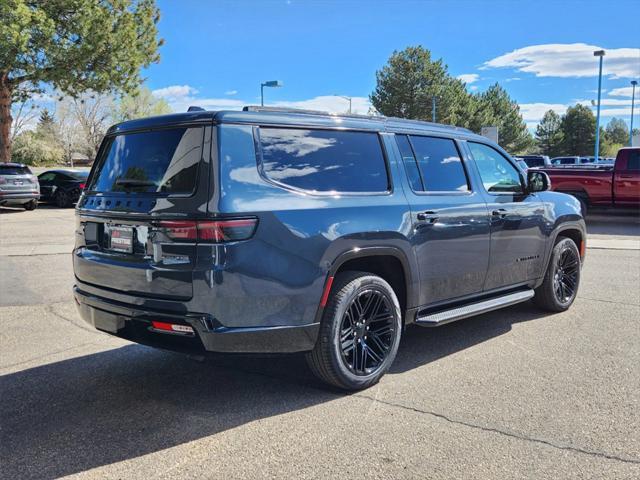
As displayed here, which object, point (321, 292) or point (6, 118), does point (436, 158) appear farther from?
point (6, 118)

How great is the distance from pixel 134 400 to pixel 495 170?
12.4 ft

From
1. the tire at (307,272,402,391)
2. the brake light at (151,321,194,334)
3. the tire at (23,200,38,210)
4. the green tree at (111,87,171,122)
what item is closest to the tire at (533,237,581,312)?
the tire at (307,272,402,391)

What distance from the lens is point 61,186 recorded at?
874 inches

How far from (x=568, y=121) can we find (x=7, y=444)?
8585cm

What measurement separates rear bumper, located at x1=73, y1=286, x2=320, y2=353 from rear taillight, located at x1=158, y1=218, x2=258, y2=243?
17.7 inches

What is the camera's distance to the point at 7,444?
3324 mm

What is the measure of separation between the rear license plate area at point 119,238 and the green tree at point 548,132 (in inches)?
3361

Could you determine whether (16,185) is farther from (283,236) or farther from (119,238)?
(283,236)

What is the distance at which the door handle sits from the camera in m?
4.43

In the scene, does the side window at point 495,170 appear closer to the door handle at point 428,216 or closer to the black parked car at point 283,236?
the black parked car at point 283,236

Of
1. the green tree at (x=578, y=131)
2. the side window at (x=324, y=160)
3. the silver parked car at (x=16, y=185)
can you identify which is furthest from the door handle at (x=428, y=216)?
the green tree at (x=578, y=131)

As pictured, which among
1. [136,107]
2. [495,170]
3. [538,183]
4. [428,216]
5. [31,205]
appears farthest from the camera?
[136,107]

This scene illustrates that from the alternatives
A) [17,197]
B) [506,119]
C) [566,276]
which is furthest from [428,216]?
[506,119]

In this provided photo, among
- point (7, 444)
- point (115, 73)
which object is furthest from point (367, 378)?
point (115, 73)
